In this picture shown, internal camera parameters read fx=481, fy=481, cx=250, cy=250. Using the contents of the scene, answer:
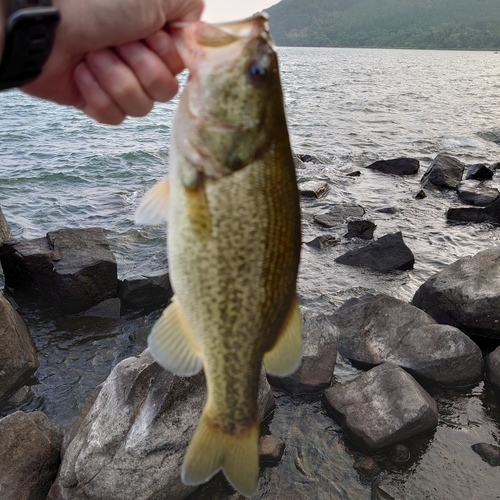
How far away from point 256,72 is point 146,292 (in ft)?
23.4

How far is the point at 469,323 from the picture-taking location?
7.65 metres

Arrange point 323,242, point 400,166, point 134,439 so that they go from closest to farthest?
point 134,439, point 323,242, point 400,166

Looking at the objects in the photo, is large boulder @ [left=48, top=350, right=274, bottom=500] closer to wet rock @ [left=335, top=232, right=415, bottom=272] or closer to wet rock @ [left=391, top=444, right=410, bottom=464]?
wet rock @ [left=391, top=444, right=410, bottom=464]

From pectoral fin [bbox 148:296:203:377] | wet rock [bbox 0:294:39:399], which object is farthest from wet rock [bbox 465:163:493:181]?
pectoral fin [bbox 148:296:203:377]

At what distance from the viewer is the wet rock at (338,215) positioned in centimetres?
1331

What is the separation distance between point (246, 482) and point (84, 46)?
2.33 meters

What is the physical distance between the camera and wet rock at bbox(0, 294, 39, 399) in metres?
6.65

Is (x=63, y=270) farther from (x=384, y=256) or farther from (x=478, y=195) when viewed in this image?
(x=478, y=195)

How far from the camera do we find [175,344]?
229 centimetres

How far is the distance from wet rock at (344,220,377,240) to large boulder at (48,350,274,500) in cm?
814

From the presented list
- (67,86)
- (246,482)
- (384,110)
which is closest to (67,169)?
(67,86)

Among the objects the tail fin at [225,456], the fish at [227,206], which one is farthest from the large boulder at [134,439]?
the fish at [227,206]

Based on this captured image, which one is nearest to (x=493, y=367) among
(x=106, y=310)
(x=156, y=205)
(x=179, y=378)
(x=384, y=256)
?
(x=384, y=256)

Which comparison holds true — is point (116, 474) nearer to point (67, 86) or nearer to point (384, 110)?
point (67, 86)
